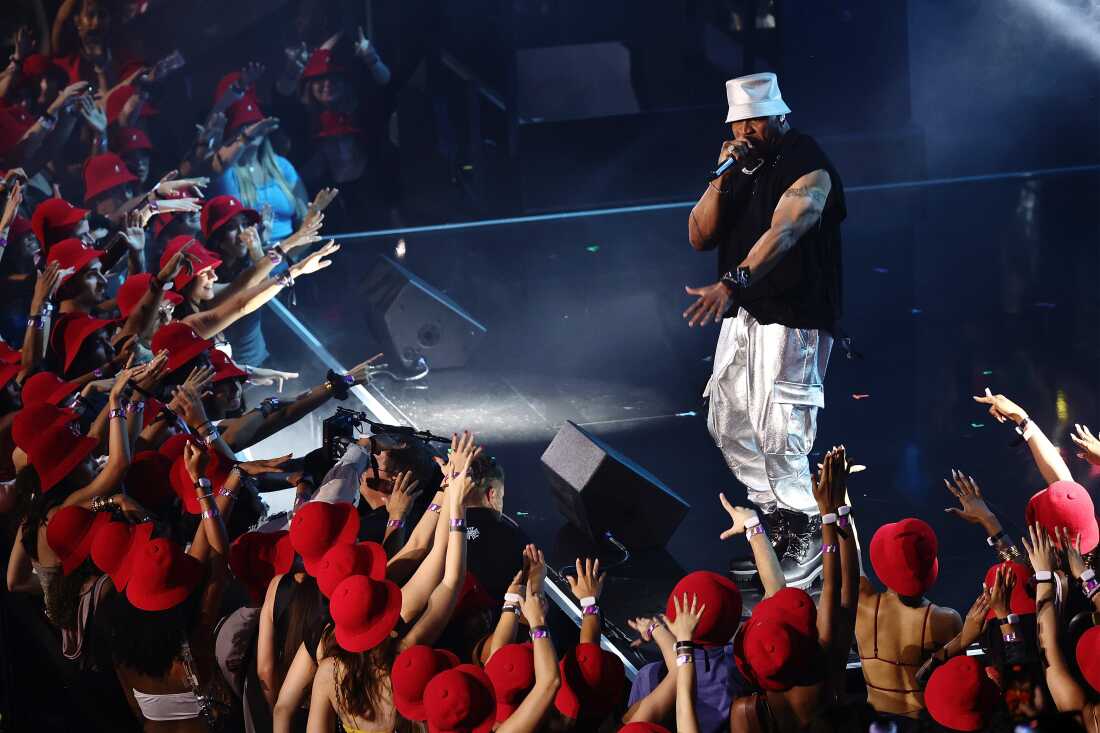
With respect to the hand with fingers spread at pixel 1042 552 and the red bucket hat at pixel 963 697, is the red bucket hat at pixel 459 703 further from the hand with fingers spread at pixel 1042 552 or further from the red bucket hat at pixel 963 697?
the hand with fingers spread at pixel 1042 552

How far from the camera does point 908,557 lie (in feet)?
13.0

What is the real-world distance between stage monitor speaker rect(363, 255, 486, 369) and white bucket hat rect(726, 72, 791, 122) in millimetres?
4291

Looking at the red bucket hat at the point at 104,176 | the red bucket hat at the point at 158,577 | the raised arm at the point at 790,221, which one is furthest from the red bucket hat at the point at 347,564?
the red bucket hat at the point at 104,176

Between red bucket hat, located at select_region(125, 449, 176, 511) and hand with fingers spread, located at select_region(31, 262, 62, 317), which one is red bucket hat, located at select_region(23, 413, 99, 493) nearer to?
red bucket hat, located at select_region(125, 449, 176, 511)

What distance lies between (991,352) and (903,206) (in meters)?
5.73

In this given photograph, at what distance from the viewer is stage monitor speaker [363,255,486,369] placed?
9.19 meters

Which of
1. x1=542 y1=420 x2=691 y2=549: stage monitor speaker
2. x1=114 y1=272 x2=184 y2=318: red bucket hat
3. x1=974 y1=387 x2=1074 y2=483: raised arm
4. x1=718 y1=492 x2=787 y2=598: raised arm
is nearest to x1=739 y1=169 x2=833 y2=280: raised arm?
x1=974 y1=387 x2=1074 y2=483: raised arm

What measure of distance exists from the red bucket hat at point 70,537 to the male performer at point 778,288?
2441mm

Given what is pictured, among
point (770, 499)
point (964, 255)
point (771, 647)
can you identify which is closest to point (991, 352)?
point (964, 255)

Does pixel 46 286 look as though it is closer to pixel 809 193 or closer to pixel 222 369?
pixel 222 369

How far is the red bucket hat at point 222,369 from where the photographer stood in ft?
20.4

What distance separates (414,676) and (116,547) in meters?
1.41

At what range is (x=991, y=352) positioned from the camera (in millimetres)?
8766

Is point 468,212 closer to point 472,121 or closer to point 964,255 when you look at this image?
point 472,121
